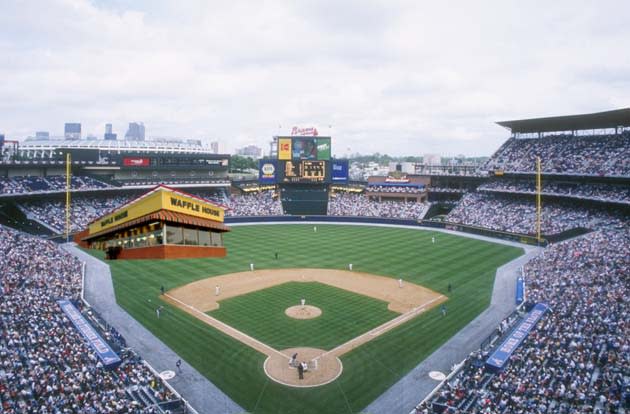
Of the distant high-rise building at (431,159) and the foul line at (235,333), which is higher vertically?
the distant high-rise building at (431,159)

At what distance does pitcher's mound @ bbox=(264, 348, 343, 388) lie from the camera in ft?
68.1

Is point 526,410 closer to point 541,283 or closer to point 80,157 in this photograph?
point 541,283

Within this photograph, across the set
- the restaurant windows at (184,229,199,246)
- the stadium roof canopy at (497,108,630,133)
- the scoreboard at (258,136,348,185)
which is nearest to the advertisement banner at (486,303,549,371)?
the restaurant windows at (184,229,199,246)

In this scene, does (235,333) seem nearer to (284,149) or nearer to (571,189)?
(284,149)

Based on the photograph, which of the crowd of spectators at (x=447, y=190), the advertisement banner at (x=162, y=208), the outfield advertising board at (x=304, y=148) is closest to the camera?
the advertisement banner at (x=162, y=208)

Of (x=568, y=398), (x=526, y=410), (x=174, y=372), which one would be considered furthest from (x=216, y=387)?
(x=568, y=398)

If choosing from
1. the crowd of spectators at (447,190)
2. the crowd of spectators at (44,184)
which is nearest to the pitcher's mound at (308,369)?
the crowd of spectators at (44,184)

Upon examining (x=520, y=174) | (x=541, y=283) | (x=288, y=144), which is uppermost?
(x=288, y=144)

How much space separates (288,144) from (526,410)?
60262 mm

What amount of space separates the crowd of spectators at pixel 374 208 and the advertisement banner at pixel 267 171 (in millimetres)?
11105

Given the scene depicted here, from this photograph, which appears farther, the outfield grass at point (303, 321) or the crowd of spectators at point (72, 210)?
the crowd of spectators at point (72, 210)

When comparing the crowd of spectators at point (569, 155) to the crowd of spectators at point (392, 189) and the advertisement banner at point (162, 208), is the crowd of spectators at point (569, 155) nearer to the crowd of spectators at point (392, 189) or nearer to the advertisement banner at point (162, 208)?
the crowd of spectators at point (392, 189)

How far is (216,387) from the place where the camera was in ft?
66.4

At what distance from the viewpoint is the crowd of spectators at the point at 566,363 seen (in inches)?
685
